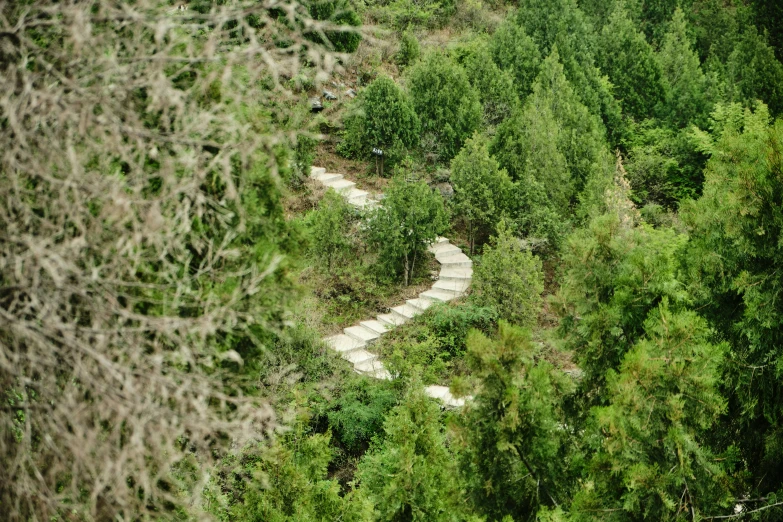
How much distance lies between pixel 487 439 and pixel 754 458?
11.8ft

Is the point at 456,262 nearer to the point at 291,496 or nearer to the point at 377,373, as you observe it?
the point at 377,373

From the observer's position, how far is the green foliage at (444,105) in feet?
44.2

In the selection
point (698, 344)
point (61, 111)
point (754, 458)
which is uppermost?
point (61, 111)

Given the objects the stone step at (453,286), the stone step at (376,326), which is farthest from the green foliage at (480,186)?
the stone step at (376,326)

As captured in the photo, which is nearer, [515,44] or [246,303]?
[246,303]

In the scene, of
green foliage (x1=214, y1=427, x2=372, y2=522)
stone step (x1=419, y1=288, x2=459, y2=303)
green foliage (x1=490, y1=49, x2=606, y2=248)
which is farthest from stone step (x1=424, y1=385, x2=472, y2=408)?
green foliage (x1=490, y1=49, x2=606, y2=248)

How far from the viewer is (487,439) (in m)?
4.64

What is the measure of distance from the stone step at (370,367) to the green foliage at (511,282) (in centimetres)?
200

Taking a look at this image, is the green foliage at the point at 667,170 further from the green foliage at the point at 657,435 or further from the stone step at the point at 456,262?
the green foliage at the point at 657,435

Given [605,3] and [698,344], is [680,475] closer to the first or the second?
[698,344]

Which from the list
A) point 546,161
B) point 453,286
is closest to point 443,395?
point 453,286

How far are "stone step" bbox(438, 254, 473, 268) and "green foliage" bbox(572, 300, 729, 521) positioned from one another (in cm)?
728

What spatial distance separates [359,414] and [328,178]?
6.42m

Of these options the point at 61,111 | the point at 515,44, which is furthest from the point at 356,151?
the point at 61,111
